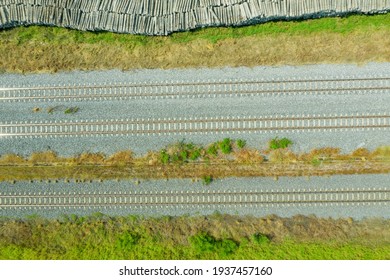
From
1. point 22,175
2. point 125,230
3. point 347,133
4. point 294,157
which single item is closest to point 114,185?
point 125,230

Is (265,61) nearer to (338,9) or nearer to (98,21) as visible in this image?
(338,9)

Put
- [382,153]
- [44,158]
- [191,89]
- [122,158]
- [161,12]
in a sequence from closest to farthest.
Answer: [161,12] < [382,153] < [191,89] < [122,158] < [44,158]

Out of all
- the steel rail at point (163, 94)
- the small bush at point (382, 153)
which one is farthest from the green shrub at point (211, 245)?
the small bush at point (382, 153)

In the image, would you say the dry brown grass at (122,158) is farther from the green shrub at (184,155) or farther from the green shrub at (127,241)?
the green shrub at (127,241)

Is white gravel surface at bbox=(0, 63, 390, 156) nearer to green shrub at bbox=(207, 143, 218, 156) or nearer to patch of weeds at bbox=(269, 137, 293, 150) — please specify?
patch of weeds at bbox=(269, 137, 293, 150)

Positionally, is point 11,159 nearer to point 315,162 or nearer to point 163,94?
point 163,94

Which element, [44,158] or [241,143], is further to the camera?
[44,158]

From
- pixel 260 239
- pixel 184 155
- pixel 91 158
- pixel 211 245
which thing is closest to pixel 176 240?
pixel 211 245
